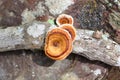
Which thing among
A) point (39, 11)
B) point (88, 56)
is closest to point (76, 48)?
point (88, 56)

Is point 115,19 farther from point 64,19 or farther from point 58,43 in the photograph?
point 58,43

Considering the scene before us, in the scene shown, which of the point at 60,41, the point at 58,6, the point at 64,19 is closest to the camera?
the point at 60,41

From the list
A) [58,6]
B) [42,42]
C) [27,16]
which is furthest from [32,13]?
→ [42,42]

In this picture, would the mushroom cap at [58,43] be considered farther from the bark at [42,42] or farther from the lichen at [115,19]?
the lichen at [115,19]

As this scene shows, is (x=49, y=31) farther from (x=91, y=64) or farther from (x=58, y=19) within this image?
(x=91, y=64)

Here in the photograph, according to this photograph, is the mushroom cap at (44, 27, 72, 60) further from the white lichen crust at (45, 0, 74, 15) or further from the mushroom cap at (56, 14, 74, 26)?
the white lichen crust at (45, 0, 74, 15)

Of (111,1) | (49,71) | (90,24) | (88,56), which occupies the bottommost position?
(49,71)
